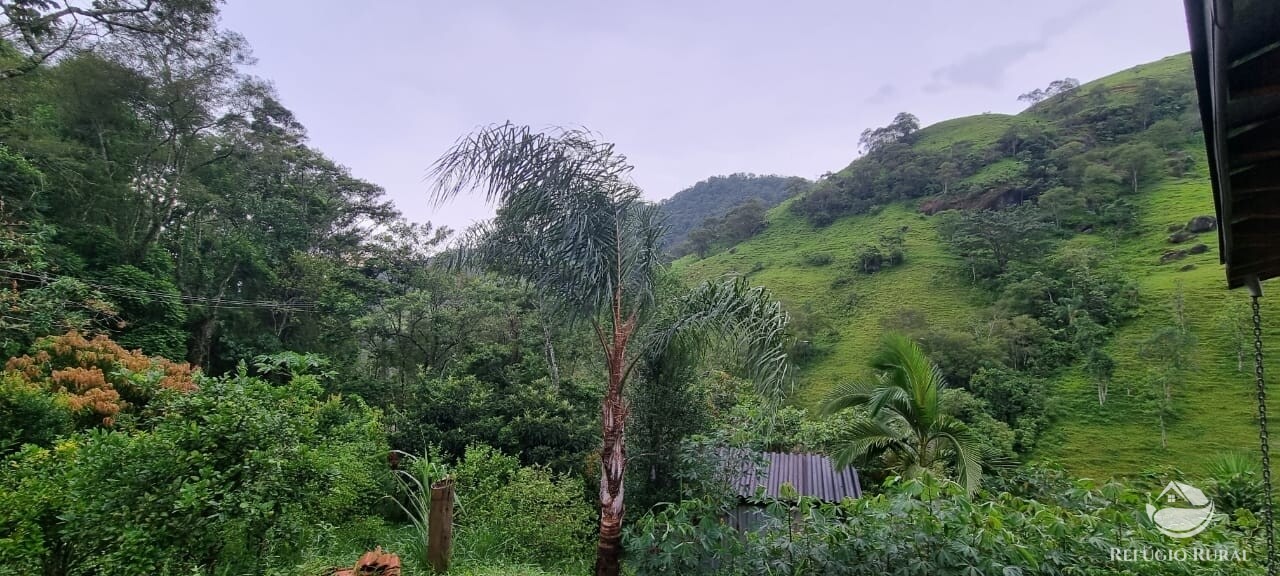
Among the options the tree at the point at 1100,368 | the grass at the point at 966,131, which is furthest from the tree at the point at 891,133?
the tree at the point at 1100,368

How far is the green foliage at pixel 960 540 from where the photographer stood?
2691 millimetres

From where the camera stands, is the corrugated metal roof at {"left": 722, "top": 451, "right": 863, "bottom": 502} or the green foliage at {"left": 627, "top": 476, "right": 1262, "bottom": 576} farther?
the corrugated metal roof at {"left": 722, "top": 451, "right": 863, "bottom": 502}

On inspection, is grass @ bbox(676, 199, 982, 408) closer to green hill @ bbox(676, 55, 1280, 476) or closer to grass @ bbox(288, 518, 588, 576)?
green hill @ bbox(676, 55, 1280, 476)

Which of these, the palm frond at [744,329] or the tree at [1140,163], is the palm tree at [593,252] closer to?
the palm frond at [744,329]

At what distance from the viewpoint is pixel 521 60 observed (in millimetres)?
7996

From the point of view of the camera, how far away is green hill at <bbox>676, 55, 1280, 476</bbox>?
11.2m

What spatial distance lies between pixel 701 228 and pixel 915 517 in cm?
3395

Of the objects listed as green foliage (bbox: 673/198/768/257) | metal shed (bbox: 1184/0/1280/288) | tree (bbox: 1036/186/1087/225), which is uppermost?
green foliage (bbox: 673/198/768/257)

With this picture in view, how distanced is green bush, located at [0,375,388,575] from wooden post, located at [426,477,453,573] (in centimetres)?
98

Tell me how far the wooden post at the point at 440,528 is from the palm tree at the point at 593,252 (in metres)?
1.32

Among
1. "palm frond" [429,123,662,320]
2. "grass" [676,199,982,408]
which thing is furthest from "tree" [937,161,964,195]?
"palm frond" [429,123,662,320]

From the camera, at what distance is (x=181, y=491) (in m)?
2.19

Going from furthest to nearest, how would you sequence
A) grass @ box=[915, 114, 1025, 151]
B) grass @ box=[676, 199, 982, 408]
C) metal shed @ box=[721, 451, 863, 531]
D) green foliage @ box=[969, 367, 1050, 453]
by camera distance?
grass @ box=[915, 114, 1025, 151] → grass @ box=[676, 199, 982, 408] → green foliage @ box=[969, 367, 1050, 453] → metal shed @ box=[721, 451, 863, 531]

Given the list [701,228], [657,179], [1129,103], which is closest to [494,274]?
[657,179]
